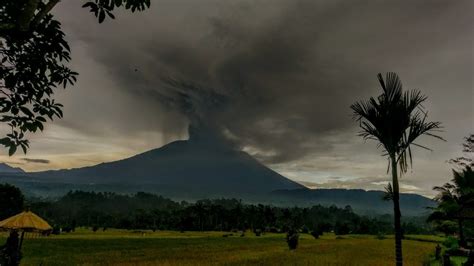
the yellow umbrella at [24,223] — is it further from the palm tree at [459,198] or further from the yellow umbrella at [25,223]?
the palm tree at [459,198]

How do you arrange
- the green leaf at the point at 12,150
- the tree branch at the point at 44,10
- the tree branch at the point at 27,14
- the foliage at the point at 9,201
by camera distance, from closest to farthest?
the tree branch at the point at 27,14, the tree branch at the point at 44,10, the green leaf at the point at 12,150, the foliage at the point at 9,201

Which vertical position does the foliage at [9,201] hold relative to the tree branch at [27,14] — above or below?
below

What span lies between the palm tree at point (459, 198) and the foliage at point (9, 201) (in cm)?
7554

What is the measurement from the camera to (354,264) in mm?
28062

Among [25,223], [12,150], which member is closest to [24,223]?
[25,223]

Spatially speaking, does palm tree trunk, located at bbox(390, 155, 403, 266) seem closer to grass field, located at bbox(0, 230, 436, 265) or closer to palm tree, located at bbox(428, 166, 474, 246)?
palm tree, located at bbox(428, 166, 474, 246)

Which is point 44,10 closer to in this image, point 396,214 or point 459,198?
point 396,214

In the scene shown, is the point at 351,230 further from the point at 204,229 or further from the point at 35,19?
the point at 35,19

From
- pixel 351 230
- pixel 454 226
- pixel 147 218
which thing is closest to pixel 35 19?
pixel 454 226

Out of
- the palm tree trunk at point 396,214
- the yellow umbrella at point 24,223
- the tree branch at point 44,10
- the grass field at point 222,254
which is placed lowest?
the grass field at point 222,254

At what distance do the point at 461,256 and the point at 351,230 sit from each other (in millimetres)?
107075

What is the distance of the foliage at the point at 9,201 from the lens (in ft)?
265

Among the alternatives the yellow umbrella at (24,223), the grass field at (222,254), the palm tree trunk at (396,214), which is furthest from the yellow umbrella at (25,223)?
the grass field at (222,254)

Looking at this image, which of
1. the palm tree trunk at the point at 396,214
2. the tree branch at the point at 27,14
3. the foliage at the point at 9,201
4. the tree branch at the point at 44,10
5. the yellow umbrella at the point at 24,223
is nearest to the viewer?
the tree branch at the point at 27,14
